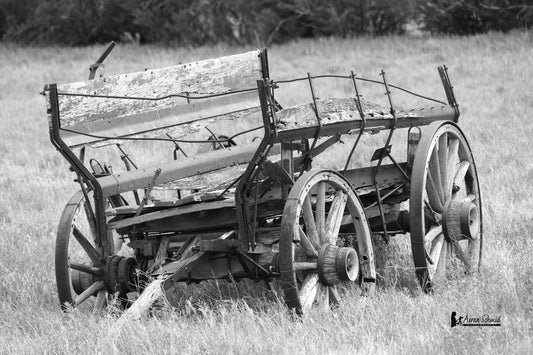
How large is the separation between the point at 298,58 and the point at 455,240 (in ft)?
43.8

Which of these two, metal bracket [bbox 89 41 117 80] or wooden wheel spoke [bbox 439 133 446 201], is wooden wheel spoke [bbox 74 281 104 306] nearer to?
metal bracket [bbox 89 41 117 80]

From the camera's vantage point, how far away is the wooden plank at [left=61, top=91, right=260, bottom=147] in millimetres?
6072

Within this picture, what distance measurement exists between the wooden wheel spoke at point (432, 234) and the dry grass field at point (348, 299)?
0.32 m

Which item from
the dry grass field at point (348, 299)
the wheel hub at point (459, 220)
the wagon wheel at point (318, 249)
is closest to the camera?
the dry grass field at point (348, 299)

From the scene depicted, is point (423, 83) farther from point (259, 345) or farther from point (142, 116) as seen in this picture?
point (259, 345)

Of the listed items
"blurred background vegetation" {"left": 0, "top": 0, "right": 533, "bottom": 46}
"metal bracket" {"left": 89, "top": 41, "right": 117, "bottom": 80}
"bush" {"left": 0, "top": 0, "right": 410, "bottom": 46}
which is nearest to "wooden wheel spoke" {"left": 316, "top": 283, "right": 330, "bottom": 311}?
"metal bracket" {"left": 89, "top": 41, "right": 117, "bottom": 80}

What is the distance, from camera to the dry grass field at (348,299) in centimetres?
490

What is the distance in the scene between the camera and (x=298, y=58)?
1919cm

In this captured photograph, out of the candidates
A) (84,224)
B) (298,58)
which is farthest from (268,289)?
(298,58)

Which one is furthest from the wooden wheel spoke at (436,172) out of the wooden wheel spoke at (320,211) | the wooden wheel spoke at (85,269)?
the wooden wheel spoke at (85,269)

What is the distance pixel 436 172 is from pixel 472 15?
616 inches

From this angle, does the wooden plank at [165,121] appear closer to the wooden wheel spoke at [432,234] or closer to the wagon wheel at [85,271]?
the wagon wheel at [85,271]

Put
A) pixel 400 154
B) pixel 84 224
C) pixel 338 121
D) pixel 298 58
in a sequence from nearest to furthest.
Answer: pixel 338 121 < pixel 84 224 < pixel 400 154 < pixel 298 58

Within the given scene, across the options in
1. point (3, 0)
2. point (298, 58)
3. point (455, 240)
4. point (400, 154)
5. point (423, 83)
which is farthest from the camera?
point (3, 0)
